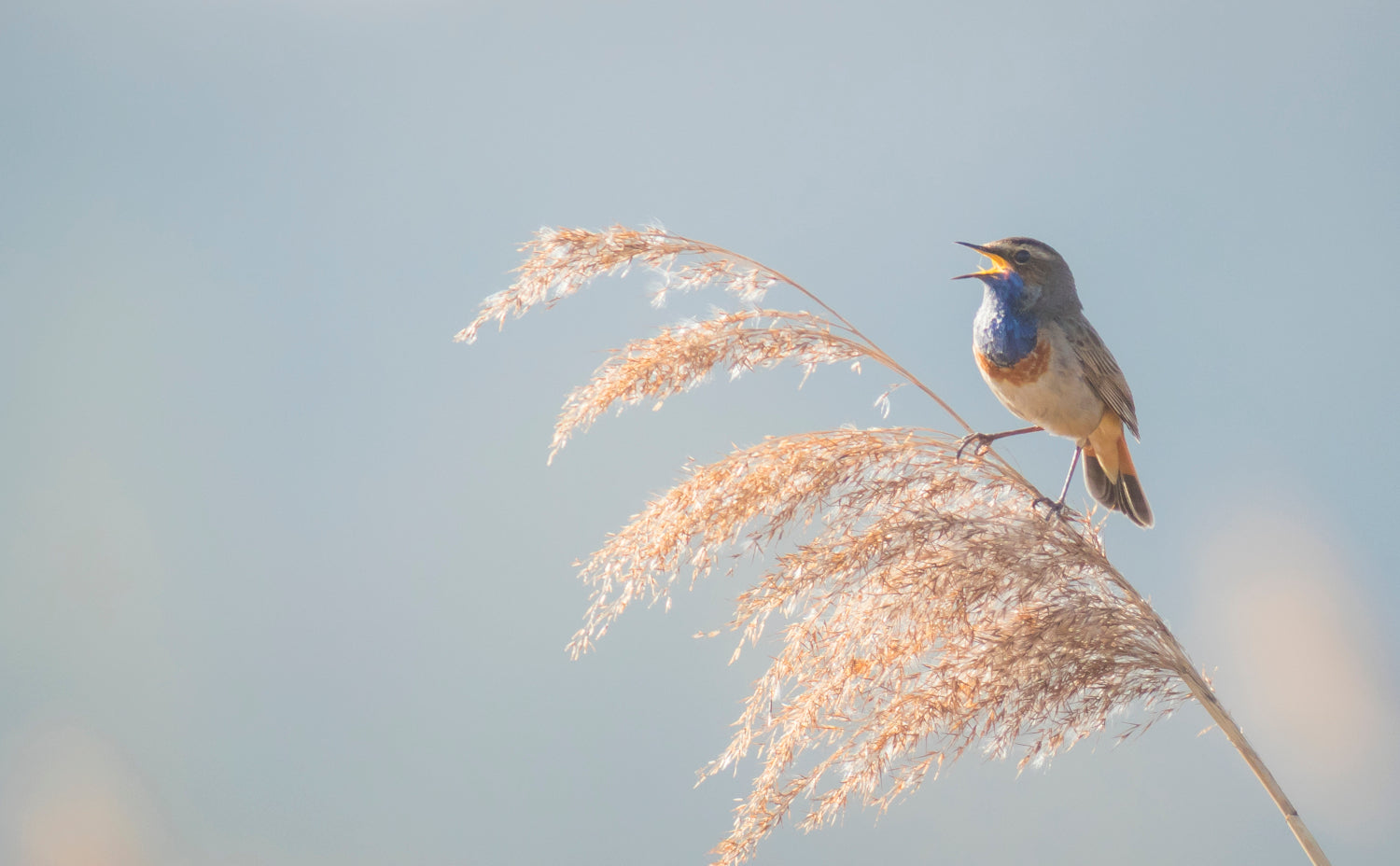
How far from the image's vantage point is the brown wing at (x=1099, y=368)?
1.78 m

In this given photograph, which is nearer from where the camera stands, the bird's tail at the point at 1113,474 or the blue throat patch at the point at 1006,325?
the blue throat patch at the point at 1006,325

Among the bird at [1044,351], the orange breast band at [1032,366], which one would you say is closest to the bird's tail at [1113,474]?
the bird at [1044,351]

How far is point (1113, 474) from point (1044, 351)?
0.33 metres

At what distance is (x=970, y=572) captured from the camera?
4.22 ft

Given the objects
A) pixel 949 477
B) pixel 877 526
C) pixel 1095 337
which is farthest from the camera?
pixel 1095 337

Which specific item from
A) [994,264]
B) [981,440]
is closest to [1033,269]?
[994,264]

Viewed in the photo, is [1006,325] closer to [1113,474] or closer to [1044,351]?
[1044,351]

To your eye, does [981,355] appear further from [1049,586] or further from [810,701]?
[810,701]

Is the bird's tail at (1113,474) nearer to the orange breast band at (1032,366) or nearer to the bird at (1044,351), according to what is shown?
the bird at (1044,351)

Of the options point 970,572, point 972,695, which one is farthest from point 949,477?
point 972,695

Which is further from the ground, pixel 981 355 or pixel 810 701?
pixel 981 355

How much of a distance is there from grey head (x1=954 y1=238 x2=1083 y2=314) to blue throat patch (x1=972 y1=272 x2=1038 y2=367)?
0.04 ft

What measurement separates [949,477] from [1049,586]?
19cm

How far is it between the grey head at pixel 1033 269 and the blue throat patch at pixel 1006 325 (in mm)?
13
